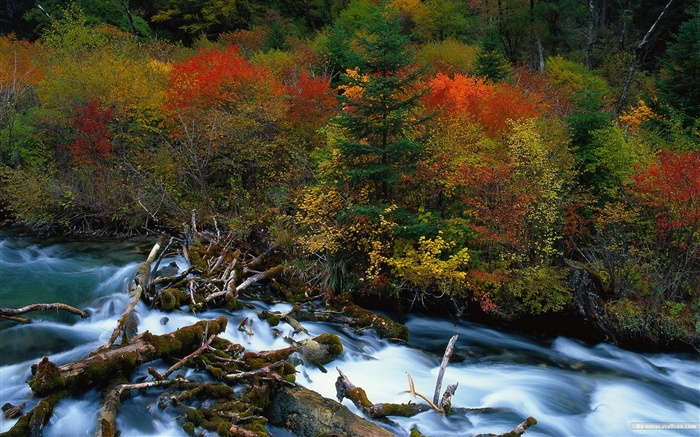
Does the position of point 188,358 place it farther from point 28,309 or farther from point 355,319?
point 355,319

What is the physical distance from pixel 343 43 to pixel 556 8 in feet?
64.5

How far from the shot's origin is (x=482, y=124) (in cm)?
1498

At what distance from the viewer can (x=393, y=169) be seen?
12406 mm

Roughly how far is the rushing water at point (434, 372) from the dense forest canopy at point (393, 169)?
91cm

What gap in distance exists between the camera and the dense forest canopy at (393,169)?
38.7 ft

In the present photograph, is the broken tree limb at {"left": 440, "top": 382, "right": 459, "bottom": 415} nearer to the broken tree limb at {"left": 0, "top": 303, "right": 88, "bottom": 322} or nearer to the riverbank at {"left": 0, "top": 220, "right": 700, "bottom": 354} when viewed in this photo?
the riverbank at {"left": 0, "top": 220, "right": 700, "bottom": 354}

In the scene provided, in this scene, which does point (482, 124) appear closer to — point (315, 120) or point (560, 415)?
point (315, 120)

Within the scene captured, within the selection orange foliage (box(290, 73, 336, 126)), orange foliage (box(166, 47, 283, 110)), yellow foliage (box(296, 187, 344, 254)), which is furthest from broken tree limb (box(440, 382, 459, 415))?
orange foliage (box(166, 47, 283, 110))

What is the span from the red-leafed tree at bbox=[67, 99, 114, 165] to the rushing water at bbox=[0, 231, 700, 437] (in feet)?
19.3

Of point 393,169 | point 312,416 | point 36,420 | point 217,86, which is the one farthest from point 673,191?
point 217,86

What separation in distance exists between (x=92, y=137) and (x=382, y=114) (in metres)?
11.4

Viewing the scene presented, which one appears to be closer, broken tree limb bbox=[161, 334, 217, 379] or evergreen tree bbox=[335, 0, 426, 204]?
broken tree limb bbox=[161, 334, 217, 379]

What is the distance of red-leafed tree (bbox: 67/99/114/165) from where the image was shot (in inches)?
689

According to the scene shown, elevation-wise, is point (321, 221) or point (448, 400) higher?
point (321, 221)
